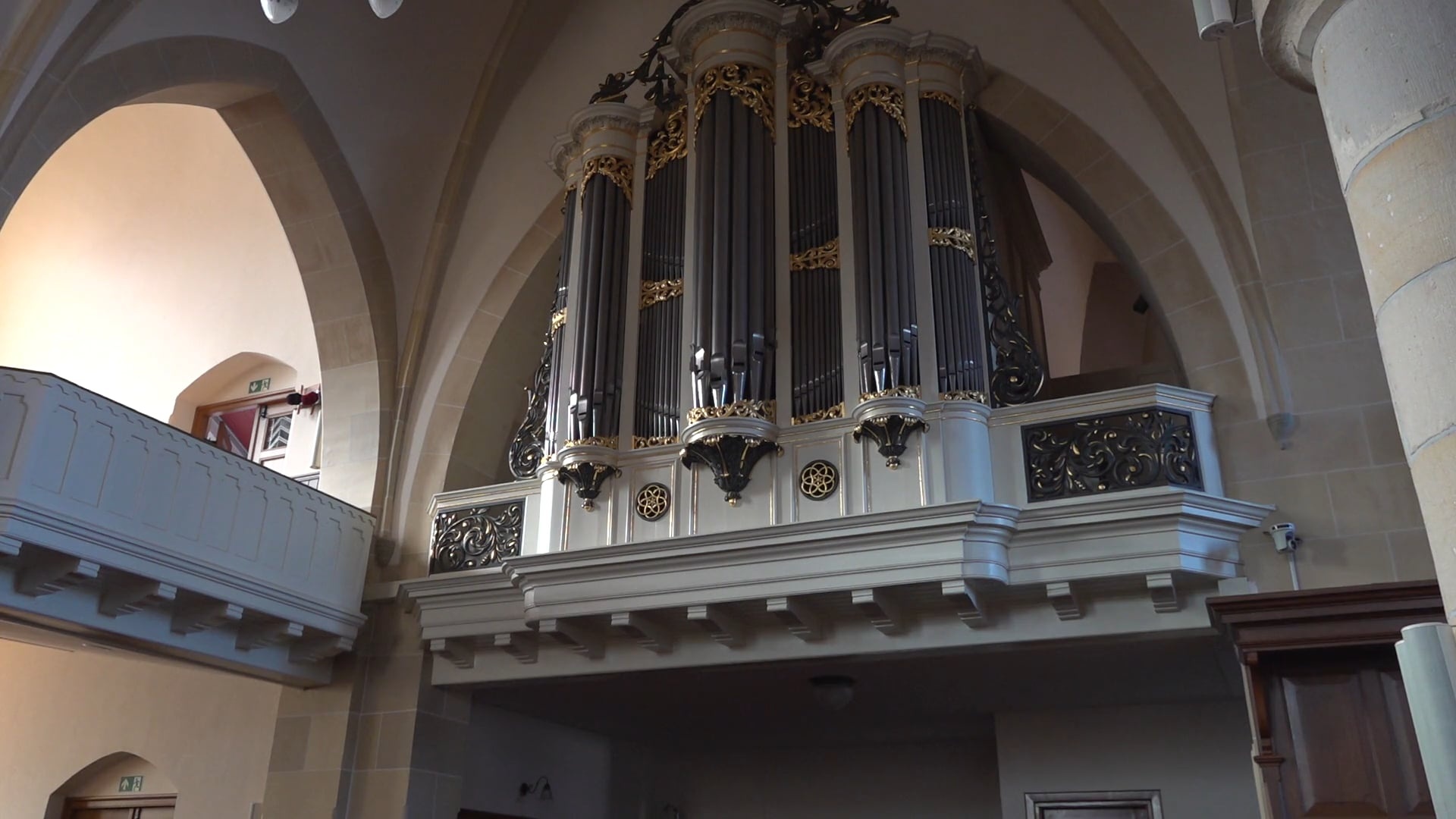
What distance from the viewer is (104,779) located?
11.1m

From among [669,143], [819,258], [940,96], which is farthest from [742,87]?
[819,258]

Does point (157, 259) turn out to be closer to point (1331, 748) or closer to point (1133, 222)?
point (1133, 222)

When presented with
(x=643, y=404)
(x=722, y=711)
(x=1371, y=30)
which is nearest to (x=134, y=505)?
(x=643, y=404)

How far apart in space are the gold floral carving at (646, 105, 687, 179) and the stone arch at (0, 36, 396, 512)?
2704 millimetres

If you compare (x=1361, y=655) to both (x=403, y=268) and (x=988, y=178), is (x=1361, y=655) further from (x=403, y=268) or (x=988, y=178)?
(x=403, y=268)

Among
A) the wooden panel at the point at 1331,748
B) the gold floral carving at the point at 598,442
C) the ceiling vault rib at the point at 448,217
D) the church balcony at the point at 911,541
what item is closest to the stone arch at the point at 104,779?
the ceiling vault rib at the point at 448,217

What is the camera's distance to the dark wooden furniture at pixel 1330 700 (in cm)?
639

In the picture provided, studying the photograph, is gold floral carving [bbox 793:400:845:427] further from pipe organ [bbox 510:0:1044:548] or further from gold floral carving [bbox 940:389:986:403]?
gold floral carving [bbox 940:389:986:403]

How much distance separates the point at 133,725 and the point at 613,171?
6.57m

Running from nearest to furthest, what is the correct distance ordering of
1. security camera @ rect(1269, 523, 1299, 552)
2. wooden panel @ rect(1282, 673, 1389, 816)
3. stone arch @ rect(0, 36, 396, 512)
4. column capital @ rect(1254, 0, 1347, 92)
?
column capital @ rect(1254, 0, 1347, 92)
wooden panel @ rect(1282, 673, 1389, 816)
security camera @ rect(1269, 523, 1299, 552)
stone arch @ rect(0, 36, 396, 512)

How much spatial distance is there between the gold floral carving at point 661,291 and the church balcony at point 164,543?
2859mm

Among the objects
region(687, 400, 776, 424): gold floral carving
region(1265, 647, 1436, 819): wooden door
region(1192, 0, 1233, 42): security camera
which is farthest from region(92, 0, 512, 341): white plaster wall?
region(1192, 0, 1233, 42): security camera

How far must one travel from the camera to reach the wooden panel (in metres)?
6.50

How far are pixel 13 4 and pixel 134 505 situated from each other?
3286 mm
